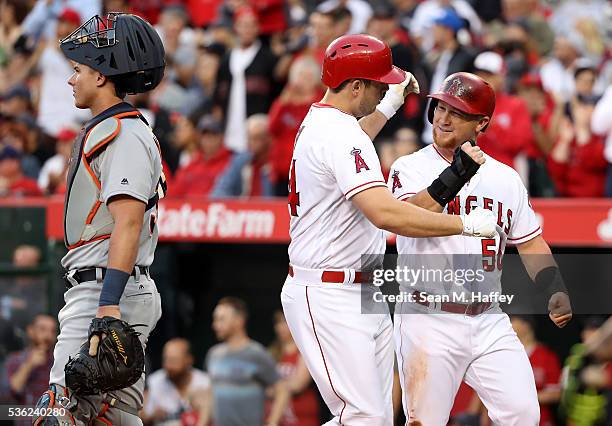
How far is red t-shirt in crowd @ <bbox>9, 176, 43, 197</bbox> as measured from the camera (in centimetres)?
945

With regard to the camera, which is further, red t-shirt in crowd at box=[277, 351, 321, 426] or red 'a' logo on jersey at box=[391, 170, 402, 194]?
red t-shirt in crowd at box=[277, 351, 321, 426]

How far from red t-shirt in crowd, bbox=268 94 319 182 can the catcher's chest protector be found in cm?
431

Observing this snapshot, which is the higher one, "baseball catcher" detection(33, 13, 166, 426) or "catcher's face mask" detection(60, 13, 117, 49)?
"catcher's face mask" detection(60, 13, 117, 49)

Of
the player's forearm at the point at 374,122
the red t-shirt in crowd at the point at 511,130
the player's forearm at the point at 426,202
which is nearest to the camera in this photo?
the player's forearm at the point at 426,202

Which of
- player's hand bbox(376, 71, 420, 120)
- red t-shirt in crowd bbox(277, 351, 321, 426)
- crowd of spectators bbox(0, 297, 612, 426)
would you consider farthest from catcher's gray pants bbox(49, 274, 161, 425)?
red t-shirt in crowd bbox(277, 351, 321, 426)

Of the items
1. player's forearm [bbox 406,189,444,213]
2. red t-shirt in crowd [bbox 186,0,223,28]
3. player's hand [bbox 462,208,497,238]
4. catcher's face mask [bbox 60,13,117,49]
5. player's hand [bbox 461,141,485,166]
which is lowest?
player's hand [bbox 462,208,497,238]

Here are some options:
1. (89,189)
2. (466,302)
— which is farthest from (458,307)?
(89,189)

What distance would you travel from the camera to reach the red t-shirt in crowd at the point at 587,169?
27.3ft

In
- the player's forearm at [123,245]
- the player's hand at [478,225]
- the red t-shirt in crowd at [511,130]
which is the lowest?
the player's forearm at [123,245]

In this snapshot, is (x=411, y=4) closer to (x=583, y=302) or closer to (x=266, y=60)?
(x=266, y=60)

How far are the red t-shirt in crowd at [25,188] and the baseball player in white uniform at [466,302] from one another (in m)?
4.78

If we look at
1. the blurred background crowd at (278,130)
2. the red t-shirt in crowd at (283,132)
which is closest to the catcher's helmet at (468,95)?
the blurred background crowd at (278,130)

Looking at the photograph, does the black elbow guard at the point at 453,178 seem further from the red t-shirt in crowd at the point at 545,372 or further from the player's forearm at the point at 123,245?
the red t-shirt in crowd at the point at 545,372

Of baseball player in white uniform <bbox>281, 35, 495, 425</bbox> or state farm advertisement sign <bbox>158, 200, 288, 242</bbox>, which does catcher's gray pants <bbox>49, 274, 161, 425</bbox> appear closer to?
baseball player in white uniform <bbox>281, 35, 495, 425</bbox>
